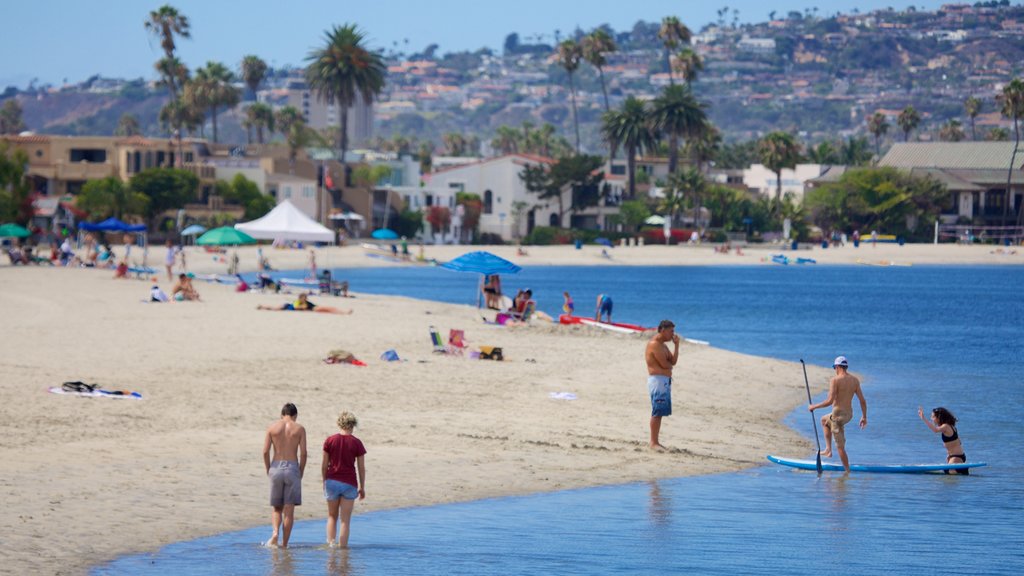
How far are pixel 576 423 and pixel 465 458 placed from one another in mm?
3449

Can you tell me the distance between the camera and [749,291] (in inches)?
2736

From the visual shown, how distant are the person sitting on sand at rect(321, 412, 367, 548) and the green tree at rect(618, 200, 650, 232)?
99.8 m

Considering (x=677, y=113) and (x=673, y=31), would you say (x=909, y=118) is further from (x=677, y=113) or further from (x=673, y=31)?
(x=677, y=113)

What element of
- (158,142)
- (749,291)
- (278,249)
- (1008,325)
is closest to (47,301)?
(1008,325)

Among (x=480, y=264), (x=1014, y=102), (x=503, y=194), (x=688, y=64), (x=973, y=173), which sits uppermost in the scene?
(x=688, y=64)

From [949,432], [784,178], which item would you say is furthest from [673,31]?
[949,432]

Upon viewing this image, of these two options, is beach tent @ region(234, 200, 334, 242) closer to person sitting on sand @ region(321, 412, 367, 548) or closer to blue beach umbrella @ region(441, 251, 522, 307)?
blue beach umbrella @ region(441, 251, 522, 307)

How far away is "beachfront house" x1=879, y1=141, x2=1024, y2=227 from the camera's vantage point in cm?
12206

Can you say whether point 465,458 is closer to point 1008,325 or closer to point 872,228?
point 1008,325

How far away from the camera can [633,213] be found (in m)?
112

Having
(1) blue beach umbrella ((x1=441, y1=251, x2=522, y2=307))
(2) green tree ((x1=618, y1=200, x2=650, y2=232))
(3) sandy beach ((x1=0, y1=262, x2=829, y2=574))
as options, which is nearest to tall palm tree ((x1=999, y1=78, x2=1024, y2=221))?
(2) green tree ((x1=618, y1=200, x2=650, y2=232))

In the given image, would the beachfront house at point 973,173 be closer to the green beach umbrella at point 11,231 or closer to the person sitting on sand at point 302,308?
the green beach umbrella at point 11,231

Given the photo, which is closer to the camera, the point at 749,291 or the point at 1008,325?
the point at 1008,325

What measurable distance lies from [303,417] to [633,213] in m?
93.6
